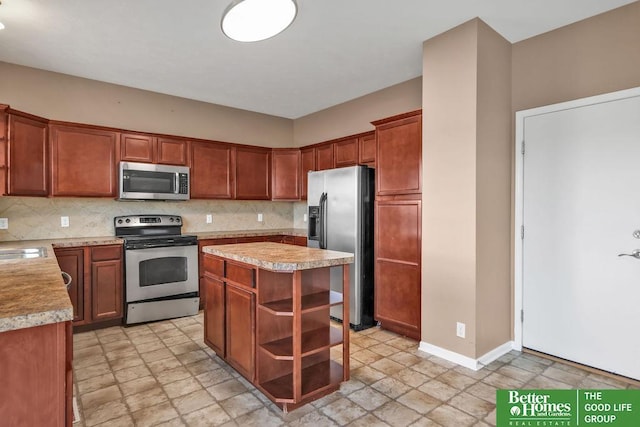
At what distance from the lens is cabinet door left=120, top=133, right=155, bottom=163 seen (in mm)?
4000

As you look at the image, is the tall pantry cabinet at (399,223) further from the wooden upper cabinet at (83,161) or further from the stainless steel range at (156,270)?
the wooden upper cabinet at (83,161)

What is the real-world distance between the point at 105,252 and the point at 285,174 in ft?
8.26

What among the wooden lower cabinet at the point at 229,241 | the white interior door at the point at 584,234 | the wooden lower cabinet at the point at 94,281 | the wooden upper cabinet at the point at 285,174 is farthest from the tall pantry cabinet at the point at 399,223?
the wooden lower cabinet at the point at 94,281

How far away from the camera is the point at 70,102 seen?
391 cm

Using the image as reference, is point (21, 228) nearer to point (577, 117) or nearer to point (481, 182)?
point (481, 182)

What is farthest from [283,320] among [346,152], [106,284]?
[346,152]

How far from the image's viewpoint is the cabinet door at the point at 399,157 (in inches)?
128

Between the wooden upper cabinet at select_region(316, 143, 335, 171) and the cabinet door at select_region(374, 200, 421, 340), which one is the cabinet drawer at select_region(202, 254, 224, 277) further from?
the wooden upper cabinet at select_region(316, 143, 335, 171)

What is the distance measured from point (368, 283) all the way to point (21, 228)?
3630mm

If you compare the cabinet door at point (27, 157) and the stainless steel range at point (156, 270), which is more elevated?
the cabinet door at point (27, 157)

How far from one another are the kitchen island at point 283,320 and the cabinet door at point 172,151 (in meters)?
2.14

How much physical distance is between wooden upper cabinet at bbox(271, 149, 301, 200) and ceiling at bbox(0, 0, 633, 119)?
1084 millimetres

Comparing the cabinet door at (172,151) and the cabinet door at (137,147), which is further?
the cabinet door at (172,151)

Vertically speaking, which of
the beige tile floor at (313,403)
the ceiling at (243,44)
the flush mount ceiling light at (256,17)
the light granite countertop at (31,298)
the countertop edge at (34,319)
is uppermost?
the ceiling at (243,44)
